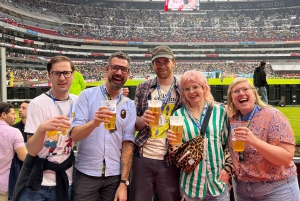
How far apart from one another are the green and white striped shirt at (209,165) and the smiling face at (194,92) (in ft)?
0.57

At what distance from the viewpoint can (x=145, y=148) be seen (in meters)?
2.73

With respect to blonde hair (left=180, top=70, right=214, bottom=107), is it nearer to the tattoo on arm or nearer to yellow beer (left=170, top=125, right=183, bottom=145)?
yellow beer (left=170, top=125, right=183, bottom=145)

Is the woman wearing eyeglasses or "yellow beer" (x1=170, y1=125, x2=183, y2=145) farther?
"yellow beer" (x1=170, y1=125, x2=183, y2=145)

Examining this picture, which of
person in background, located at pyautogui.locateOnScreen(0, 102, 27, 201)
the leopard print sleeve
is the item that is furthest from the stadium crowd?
the leopard print sleeve

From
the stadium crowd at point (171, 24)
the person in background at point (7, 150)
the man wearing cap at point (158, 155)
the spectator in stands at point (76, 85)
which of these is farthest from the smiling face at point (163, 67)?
the stadium crowd at point (171, 24)

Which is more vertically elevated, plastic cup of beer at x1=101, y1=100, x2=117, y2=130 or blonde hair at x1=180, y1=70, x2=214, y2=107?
blonde hair at x1=180, y1=70, x2=214, y2=107

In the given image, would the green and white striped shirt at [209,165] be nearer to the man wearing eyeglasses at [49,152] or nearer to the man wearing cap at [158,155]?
the man wearing cap at [158,155]

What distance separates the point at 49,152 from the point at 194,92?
1.42 m

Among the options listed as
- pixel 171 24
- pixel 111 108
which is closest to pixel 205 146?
pixel 111 108


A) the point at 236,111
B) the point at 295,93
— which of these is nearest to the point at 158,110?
the point at 236,111

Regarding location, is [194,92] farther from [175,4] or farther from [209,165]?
[175,4]

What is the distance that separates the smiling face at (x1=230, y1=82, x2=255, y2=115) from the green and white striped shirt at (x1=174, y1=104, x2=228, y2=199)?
9.4 inches

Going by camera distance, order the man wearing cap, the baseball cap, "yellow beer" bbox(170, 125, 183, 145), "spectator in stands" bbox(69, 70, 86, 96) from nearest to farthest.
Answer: "yellow beer" bbox(170, 125, 183, 145) → the man wearing cap → the baseball cap → "spectator in stands" bbox(69, 70, 86, 96)

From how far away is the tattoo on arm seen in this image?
2.51 meters
